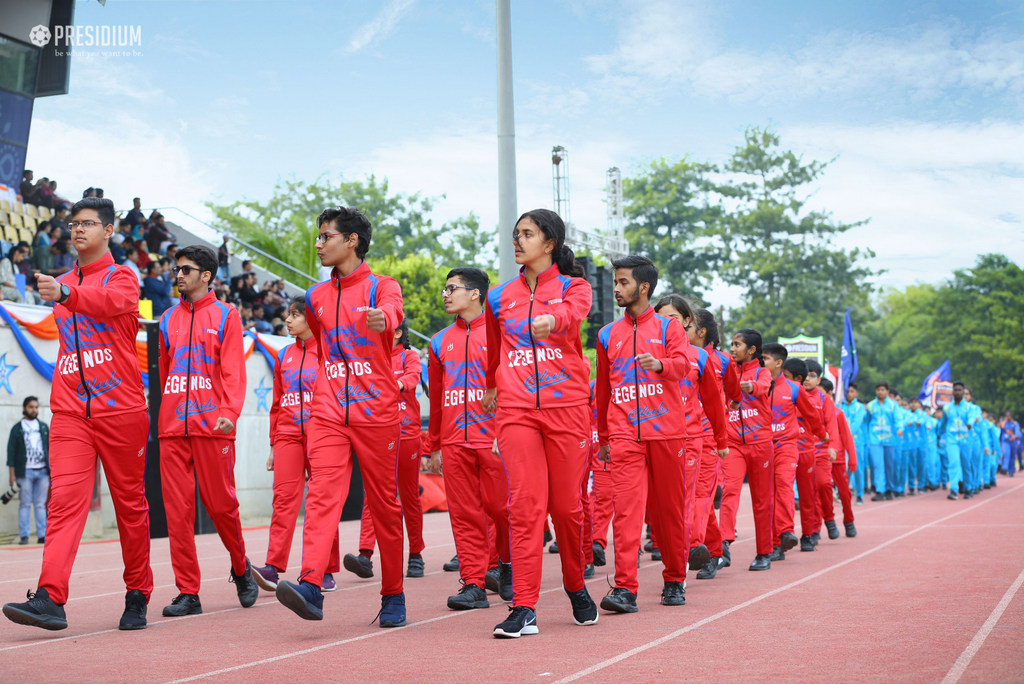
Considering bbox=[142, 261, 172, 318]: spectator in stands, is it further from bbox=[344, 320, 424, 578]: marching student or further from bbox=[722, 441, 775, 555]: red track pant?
bbox=[722, 441, 775, 555]: red track pant

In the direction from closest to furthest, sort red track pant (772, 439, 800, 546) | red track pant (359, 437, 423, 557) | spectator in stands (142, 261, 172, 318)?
1. red track pant (359, 437, 423, 557)
2. red track pant (772, 439, 800, 546)
3. spectator in stands (142, 261, 172, 318)

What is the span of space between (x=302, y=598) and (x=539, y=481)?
141 centimetres

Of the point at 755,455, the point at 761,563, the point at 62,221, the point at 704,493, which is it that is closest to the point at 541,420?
the point at 704,493

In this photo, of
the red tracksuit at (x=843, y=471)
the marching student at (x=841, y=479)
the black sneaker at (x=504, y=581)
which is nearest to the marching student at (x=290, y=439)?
the black sneaker at (x=504, y=581)

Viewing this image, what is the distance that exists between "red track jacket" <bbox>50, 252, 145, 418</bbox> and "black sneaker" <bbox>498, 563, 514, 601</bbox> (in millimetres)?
2875

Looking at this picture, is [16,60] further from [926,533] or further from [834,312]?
[834,312]

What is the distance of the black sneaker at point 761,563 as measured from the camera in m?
10.0

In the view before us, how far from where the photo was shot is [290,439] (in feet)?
28.5

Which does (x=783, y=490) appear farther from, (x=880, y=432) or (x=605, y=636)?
(x=880, y=432)

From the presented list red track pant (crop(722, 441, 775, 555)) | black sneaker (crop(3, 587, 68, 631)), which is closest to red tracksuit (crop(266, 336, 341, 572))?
black sneaker (crop(3, 587, 68, 631))

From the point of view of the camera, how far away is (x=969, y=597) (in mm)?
7535

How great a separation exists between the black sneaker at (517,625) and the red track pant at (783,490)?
5195mm

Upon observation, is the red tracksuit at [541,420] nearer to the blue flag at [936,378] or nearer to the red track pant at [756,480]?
the red track pant at [756,480]

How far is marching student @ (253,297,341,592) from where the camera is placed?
8.14 m
